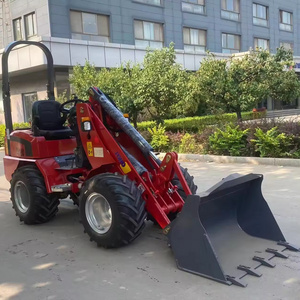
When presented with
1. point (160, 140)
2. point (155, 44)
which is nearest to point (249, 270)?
point (160, 140)

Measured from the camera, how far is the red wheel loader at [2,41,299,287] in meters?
3.89

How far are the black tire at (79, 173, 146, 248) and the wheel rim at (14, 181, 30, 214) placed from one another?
173 centimetres

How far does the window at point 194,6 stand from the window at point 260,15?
766cm

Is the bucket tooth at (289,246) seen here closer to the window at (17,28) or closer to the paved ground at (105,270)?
the paved ground at (105,270)

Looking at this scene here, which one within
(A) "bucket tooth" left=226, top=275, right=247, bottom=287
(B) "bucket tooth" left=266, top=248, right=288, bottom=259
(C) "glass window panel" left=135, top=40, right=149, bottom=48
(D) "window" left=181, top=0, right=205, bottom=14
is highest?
(D) "window" left=181, top=0, right=205, bottom=14

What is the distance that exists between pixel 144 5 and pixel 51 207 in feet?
79.1

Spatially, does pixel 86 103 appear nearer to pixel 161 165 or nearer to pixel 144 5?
pixel 161 165

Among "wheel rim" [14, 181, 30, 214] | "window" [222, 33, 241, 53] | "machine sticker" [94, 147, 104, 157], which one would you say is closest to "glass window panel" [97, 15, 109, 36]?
"window" [222, 33, 241, 53]

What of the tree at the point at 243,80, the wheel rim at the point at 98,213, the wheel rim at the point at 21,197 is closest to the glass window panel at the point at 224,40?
the tree at the point at 243,80

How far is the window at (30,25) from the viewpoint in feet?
77.2

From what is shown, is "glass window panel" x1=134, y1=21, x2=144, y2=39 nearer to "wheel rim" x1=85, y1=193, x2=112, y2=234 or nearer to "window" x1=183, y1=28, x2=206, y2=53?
"window" x1=183, y1=28, x2=206, y2=53

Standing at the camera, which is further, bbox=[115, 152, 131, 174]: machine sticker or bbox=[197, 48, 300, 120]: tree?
bbox=[197, 48, 300, 120]: tree

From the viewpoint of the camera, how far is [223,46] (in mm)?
33438

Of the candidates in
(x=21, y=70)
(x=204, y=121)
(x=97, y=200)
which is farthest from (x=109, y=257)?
(x=21, y=70)
